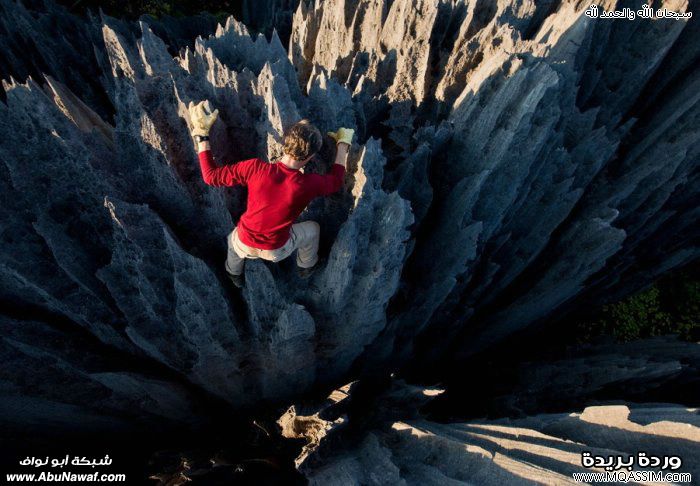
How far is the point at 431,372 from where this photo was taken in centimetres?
791

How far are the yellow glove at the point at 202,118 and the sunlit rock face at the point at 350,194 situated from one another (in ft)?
1.27

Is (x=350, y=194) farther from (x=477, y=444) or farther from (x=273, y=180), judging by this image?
(x=477, y=444)

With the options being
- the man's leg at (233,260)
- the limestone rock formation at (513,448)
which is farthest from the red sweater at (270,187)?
the limestone rock formation at (513,448)

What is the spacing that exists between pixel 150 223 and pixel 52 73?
623 centimetres

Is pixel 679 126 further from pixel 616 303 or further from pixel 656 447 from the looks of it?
pixel 656 447

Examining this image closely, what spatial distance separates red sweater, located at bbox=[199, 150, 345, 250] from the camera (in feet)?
14.7

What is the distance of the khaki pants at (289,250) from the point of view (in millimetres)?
4871

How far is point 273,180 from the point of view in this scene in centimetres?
448

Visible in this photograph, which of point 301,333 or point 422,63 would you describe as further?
point 422,63

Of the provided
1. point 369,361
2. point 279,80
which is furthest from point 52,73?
point 369,361

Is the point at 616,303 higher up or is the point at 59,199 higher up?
the point at 59,199

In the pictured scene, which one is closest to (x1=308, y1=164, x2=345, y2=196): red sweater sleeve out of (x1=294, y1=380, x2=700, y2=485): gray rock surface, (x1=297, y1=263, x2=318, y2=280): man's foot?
(x1=297, y1=263, x2=318, y2=280): man's foot

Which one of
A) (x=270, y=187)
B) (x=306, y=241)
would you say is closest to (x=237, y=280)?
(x=306, y=241)

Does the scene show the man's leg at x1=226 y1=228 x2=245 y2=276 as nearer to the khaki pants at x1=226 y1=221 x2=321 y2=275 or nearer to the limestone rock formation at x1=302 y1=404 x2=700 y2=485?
the khaki pants at x1=226 y1=221 x2=321 y2=275
